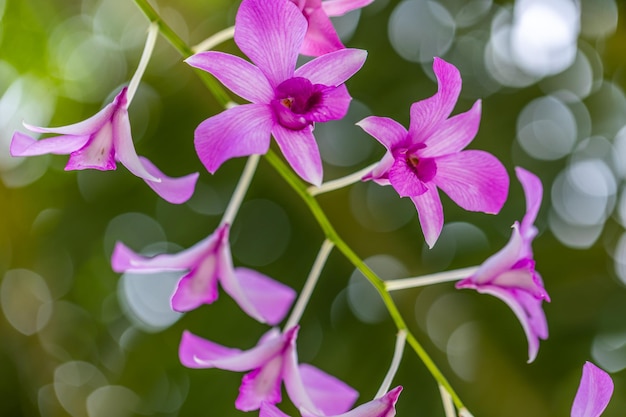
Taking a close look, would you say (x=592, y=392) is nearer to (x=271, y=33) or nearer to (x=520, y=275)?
(x=520, y=275)

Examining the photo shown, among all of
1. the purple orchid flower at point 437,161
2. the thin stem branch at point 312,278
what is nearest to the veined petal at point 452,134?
the purple orchid flower at point 437,161

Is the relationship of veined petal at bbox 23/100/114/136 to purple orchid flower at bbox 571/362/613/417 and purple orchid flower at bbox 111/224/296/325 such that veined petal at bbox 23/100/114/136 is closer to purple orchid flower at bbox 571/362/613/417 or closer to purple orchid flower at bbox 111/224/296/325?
purple orchid flower at bbox 111/224/296/325

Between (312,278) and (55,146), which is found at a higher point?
(55,146)

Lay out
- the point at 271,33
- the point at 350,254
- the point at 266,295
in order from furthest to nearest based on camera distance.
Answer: the point at 266,295, the point at 350,254, the point at 271,33

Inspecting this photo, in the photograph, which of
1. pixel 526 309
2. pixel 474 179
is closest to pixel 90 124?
pixel 474 179

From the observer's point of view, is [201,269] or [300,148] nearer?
[300,148]

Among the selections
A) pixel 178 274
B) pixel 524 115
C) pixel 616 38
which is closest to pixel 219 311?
pixel 178 274

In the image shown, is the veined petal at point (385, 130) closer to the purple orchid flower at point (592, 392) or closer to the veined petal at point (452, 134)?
the veined petal at point (452, 134)
